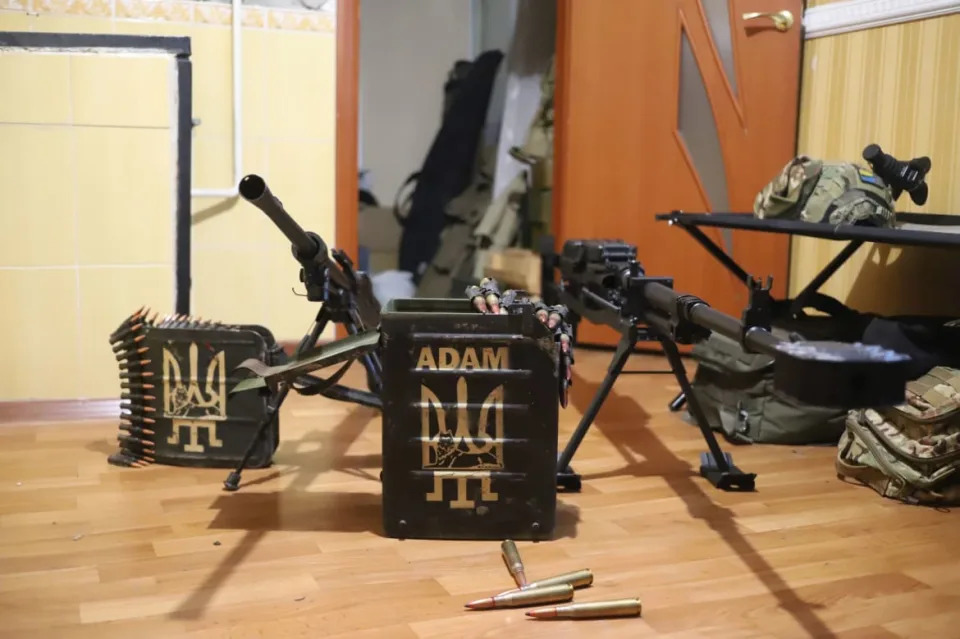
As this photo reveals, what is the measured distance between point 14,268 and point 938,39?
3.01 m

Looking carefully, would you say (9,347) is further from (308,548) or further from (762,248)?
(762,248)

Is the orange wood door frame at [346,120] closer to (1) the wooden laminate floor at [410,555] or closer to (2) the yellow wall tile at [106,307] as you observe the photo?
(2) the yellow wall tile at [106,307]

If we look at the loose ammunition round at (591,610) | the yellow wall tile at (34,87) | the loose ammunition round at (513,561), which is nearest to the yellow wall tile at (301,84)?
the yellow wall tile at (34,87)

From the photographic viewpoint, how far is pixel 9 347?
2824mm

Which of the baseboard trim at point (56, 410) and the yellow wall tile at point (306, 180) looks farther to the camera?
the yellow wall tile at point (306, 180)

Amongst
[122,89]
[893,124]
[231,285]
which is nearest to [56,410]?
[231,285]

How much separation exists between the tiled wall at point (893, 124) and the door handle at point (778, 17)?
134mm

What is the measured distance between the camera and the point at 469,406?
192cm

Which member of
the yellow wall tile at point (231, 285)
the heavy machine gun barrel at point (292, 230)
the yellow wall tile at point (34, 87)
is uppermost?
the yellow wall tile at point (34, 87)

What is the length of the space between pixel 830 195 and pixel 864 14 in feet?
3.54

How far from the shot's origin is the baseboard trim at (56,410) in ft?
9.25

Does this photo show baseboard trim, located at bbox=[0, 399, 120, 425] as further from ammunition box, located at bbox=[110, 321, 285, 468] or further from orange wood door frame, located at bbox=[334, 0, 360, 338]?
orange wood door frame, located at bbox=[334, 0, 360, 338]

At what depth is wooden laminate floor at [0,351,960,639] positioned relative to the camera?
1622mm

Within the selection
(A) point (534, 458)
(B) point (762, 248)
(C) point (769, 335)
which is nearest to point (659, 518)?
(A) point (534, 458)
